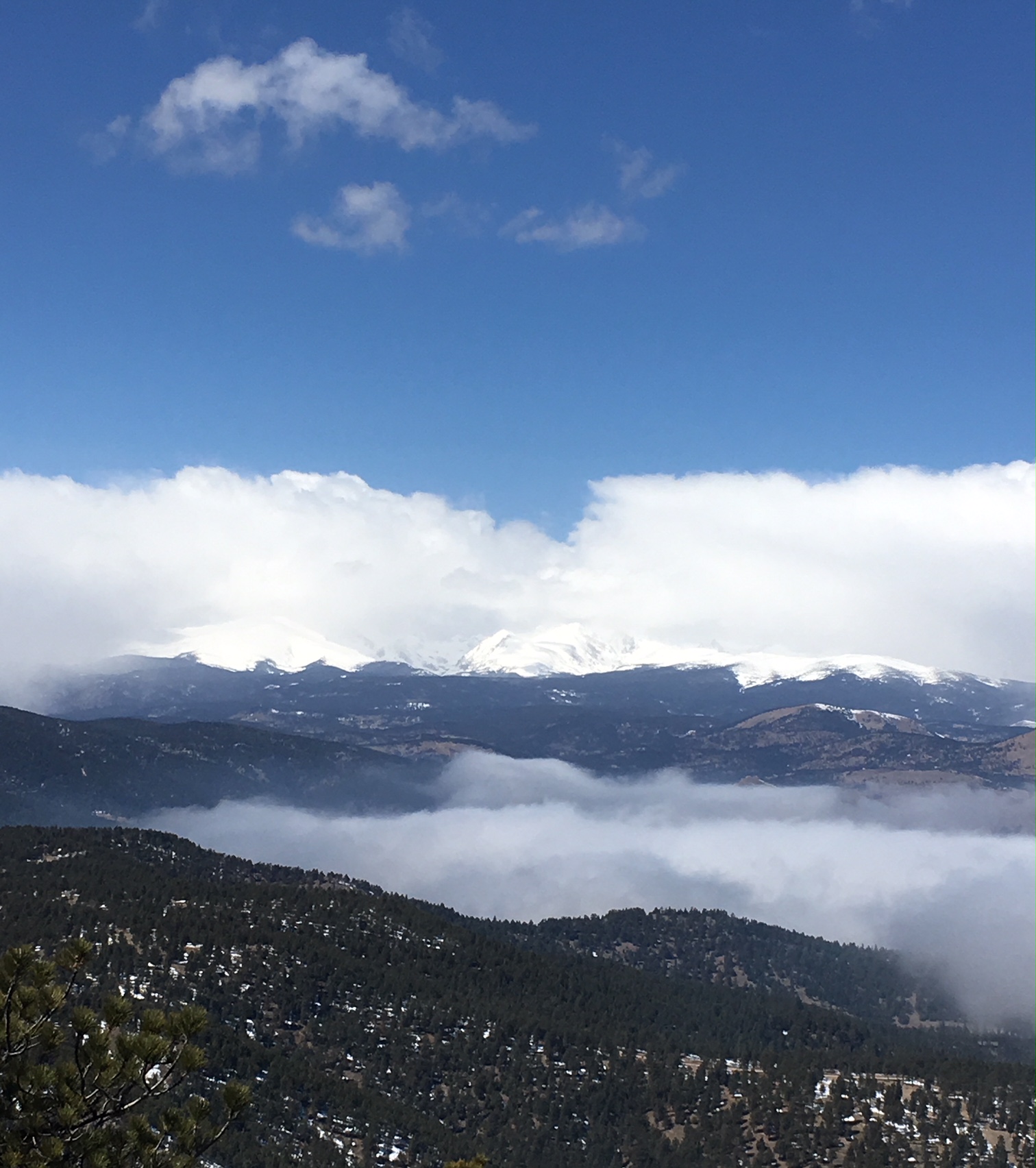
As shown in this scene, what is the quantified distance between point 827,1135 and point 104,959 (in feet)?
468

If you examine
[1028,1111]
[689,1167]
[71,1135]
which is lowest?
[689,1167]

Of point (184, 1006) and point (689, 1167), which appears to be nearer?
point (184, 1006)

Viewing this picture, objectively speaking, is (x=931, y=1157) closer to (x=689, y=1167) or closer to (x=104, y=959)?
(x=689, y=1167)

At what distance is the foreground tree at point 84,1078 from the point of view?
27344 mm

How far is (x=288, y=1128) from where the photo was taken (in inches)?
6757

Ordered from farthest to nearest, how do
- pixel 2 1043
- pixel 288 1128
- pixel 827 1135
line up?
pixel 827 1135 → pixel 288 1128 → pixel 2 1043

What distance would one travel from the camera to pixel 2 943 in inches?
7781

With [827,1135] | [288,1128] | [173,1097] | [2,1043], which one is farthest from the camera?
[827,1135]

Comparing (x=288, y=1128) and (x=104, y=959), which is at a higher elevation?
(x=104, y=959)

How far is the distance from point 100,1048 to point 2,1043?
2719 mm

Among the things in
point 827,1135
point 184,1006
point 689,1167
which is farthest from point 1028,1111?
point 184,1006

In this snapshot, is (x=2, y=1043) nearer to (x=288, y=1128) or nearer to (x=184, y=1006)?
(x=184, y=1006)

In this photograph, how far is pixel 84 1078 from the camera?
28.6 m

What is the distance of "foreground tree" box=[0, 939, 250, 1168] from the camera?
27.3 m
